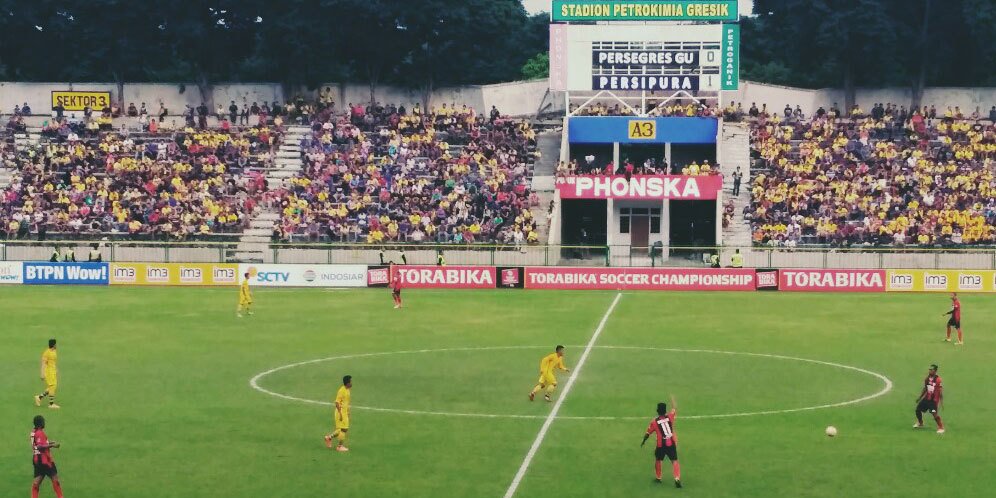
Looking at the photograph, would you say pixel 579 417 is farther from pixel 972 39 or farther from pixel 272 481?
pixel 972 39

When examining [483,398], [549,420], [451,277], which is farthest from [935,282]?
[549,420]

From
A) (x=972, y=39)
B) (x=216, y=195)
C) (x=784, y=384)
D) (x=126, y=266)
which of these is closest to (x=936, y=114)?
(x=972, y=39)

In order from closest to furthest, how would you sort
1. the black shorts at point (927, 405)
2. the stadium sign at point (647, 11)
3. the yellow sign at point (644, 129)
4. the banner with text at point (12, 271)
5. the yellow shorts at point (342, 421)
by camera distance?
the yellow shorts at point (342, 421) → the black shorts at point (927, 405) → the banner with text at point (12, 271) → the yellow sign at point (644, 129) → the stadium sign at point (647, 11)

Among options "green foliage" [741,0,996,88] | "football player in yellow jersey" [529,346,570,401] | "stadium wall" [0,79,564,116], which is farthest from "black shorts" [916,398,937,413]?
"stadium wall" [0,79,564,116]

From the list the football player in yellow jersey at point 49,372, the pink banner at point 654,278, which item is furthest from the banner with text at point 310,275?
the football player in yellow jersey at point 49,372

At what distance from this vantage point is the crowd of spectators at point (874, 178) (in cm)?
7856

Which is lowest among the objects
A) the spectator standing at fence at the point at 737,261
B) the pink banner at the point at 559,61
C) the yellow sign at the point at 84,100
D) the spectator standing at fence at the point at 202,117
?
the spectator standing at fence at the point at 737,261

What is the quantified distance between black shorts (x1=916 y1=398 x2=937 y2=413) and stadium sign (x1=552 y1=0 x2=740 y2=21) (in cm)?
6024

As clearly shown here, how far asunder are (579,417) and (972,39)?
7697 centimetres

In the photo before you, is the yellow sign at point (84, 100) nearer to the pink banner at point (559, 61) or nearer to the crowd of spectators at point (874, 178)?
the pink banner at point (559, 61)

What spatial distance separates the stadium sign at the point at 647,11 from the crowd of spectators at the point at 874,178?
25.7 ft

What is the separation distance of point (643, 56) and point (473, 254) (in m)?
21.3

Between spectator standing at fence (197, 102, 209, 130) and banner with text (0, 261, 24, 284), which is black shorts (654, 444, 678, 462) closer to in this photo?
banner with text (0, 261, 24, 284)

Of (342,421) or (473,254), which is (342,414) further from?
(473,254)
